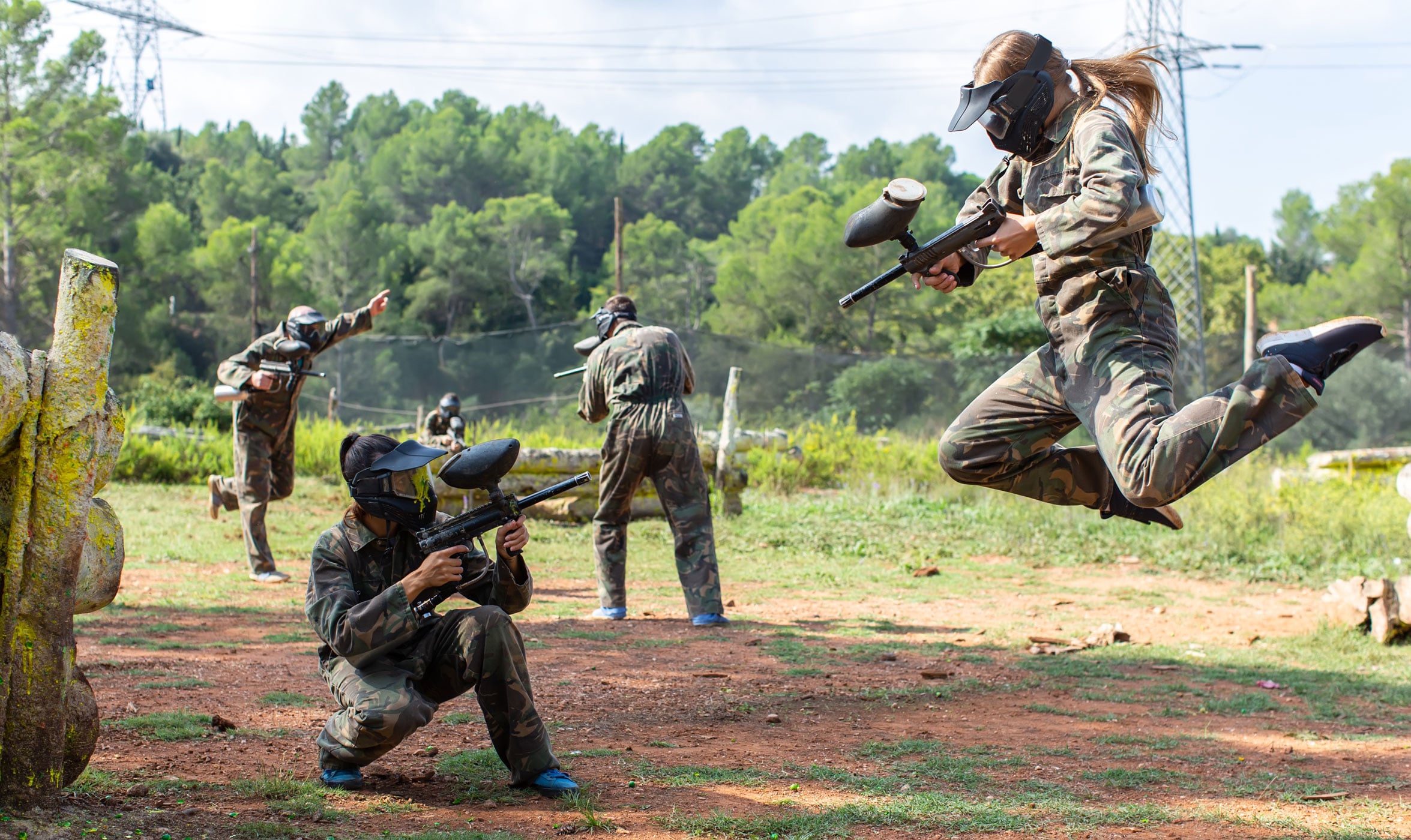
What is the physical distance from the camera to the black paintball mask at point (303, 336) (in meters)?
9.41

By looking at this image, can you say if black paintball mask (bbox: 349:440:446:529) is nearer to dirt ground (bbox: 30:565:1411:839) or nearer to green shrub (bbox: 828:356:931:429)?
dirt ground (bbox: 30:565:1411:839)

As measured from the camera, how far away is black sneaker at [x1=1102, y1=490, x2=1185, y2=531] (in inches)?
186

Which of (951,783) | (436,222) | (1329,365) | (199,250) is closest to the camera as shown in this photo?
(1329,365)

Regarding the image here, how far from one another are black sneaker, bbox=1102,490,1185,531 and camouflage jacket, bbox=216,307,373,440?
626 centimetres

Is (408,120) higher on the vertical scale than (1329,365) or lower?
higher

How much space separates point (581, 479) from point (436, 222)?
5511cm

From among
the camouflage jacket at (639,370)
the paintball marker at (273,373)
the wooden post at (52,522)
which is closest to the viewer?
the wooden post at (52,522)

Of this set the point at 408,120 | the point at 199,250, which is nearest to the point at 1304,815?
the point at 199,250

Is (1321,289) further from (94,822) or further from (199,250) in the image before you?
(94,822)

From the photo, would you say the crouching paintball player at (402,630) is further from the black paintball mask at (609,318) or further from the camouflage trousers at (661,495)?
the black paintball mask at (609,318)

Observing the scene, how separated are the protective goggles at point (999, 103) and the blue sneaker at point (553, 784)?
2681 millimetres

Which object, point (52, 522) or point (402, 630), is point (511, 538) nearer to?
point (402, 630)

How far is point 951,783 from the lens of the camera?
4371 mm

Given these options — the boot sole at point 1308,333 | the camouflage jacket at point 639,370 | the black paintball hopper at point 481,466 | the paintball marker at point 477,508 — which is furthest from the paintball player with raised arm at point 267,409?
the boot sole at point 1308,333
